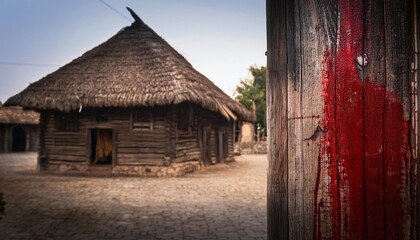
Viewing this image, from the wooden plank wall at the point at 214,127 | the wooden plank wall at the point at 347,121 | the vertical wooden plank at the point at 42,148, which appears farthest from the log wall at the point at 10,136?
the wooden plank wall at the point at 347,121

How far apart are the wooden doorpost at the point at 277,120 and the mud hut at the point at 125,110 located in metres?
11.2

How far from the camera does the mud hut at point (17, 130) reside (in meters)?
29.1

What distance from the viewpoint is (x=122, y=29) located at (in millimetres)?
16672

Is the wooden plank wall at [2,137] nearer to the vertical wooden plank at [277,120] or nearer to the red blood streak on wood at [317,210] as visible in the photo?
the vertical wooden plank at [277,120]

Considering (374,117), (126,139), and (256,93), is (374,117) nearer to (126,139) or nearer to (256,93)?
(126,139)

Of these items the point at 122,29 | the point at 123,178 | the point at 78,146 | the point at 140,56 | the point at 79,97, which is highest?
the point at 122,29

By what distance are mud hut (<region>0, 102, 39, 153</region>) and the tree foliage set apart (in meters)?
22.2

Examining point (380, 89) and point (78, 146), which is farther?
point (78, 146)

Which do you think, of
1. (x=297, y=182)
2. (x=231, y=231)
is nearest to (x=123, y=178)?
(x=231, y=231)

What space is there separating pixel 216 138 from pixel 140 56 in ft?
19.3

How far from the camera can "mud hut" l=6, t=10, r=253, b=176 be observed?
517 inches

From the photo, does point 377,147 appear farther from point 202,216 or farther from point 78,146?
point 78,146

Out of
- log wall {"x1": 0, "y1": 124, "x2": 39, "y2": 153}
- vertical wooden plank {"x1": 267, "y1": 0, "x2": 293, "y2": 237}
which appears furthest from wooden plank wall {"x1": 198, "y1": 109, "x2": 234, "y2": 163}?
log wall {"x1": 0, "y1": 124, "x2": 39, "y2": 153}

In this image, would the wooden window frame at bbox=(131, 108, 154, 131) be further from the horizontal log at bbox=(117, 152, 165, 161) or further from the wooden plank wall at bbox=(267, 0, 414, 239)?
the wooden plank wall at bbox=(267, 0, 414, 239)
